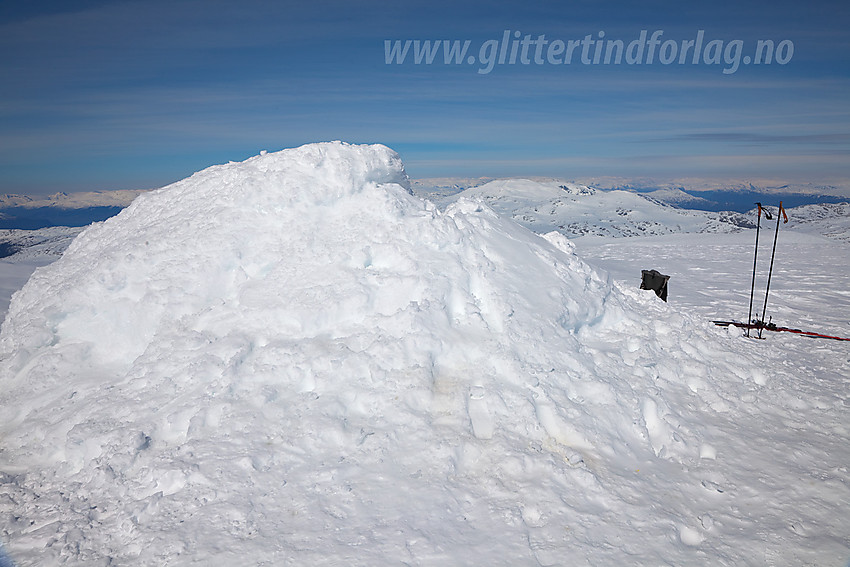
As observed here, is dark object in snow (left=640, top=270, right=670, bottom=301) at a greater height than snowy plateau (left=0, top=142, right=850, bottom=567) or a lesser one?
greater

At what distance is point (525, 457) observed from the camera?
541cm

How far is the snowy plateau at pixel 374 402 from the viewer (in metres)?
4.50

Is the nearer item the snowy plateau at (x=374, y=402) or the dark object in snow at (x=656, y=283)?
the snowy plateau at (x=374, y=402)

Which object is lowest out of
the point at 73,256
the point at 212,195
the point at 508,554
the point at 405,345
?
the point at 508,554

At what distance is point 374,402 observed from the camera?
603cm

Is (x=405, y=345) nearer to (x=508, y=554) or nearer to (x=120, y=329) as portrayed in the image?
(x=508, y=554)

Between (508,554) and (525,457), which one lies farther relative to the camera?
(525,457)

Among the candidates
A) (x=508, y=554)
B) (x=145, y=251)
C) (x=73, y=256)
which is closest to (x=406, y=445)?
(x=508, y=554)

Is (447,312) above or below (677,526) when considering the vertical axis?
above

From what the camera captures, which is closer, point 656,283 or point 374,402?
point 374,402

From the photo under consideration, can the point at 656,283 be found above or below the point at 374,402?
above

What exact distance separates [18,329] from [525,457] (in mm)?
8554

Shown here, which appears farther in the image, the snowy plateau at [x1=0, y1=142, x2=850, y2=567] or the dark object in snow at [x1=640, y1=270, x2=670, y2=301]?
the dark object in snow at [x1=640, y1=270, x2=670, y2=301]

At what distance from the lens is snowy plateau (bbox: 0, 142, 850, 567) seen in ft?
14.8
